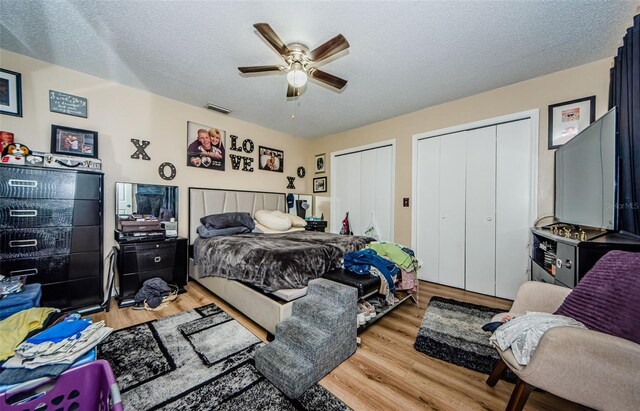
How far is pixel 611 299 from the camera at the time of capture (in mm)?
1128

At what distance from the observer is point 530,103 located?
2.78m

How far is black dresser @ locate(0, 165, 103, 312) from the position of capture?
2037 millimetres

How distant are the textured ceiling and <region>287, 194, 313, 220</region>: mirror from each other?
7.36ft

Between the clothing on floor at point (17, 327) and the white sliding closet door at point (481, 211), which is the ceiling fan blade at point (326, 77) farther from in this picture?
the clothing on floor at point (17, 327)

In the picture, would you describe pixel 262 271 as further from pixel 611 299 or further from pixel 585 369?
pixel 611 299

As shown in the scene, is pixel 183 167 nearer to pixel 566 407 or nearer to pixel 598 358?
pixel 598 358

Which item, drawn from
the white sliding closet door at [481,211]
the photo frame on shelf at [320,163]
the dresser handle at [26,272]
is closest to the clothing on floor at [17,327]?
the dresser handle at [26,272]

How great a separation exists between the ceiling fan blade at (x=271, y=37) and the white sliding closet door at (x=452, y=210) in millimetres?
2690

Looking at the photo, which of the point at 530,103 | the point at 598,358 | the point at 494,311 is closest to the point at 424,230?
the point at 494,311

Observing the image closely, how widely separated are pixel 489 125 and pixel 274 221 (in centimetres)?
335

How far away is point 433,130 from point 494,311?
2.52 m

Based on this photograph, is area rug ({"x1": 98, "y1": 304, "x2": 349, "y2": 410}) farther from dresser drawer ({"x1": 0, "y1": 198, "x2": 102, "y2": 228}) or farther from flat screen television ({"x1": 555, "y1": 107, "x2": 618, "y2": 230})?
flat screen television ({"x1": 555, "y1": 107, "x2": 618, "y2": 230})

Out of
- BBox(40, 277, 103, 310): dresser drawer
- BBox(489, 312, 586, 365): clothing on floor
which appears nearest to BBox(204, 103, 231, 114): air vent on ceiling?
BBox(40, 277, 103, 310): dresser drawer

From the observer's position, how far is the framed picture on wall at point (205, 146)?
11.7 feet
